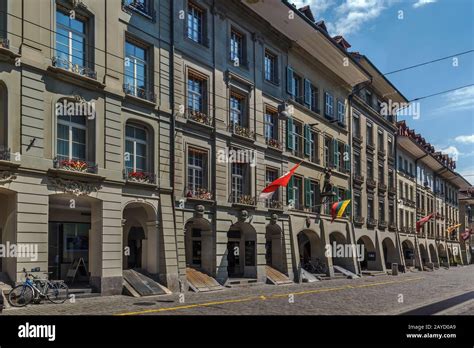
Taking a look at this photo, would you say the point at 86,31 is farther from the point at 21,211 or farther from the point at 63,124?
the point at 21,211

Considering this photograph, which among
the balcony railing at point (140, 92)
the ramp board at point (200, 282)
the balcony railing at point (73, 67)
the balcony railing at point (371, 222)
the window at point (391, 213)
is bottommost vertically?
the ramp board at point (200, 282)

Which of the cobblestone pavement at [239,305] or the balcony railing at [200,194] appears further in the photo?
the balcony railing at [200,194]

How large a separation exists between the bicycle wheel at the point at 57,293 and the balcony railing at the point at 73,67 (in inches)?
309

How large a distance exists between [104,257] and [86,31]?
8.93 meters

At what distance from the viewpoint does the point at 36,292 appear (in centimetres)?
1720

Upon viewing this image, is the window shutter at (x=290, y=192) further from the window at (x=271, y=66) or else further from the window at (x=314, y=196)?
the window at (x=271, y=66)

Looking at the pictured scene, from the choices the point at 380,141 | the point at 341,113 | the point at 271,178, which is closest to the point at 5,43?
the point at 271,178

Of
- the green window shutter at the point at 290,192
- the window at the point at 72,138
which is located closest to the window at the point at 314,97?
the green window shutter at the point at 290,192

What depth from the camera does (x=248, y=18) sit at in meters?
30.4

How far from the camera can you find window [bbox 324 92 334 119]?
130 feet

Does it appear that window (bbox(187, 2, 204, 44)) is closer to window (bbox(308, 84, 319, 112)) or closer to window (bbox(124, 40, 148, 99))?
window (bbox(124, 40, 148, 99))

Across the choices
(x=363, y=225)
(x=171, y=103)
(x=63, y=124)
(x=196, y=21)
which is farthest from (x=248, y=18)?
(x=363, y=225)

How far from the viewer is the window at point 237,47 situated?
2954 cm

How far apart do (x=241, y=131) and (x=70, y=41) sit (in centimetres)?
1152
